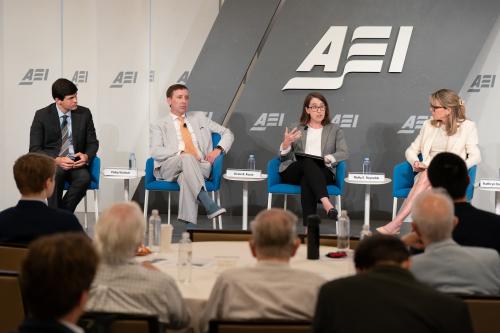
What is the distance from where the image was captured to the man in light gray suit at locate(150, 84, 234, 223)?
7.71 metres

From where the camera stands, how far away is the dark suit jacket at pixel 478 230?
3770 millimetres

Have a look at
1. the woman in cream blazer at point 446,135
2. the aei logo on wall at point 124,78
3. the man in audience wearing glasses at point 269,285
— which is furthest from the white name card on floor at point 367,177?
the man in audience wearing glasses at point 269,285

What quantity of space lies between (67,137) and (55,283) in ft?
19.2

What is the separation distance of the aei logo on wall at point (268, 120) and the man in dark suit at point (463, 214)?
15.2 feet

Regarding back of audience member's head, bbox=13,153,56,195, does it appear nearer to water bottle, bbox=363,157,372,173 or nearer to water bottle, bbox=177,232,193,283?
water bottle, bbox=177,232,193,283


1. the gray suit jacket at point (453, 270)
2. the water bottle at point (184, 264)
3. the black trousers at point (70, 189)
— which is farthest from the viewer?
the black trousers at point (70, 189)

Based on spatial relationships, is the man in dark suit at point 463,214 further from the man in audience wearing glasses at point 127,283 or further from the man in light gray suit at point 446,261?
the man in audience wearing glasses at point 127,283

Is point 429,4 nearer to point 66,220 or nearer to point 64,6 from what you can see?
point 64,6

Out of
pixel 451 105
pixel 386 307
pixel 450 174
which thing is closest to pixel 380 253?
pixel 386 307

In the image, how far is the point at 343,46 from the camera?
8.64 meters

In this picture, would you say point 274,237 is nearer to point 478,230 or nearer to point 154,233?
point 478,230

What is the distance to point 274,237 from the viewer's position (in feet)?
10.2

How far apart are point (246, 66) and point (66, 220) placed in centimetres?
508

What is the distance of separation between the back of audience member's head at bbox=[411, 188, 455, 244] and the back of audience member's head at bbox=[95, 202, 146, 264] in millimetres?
1132
